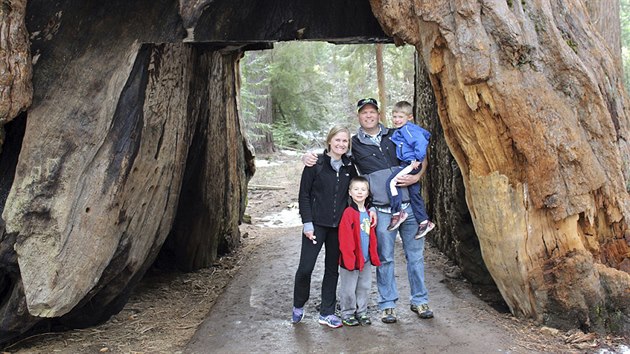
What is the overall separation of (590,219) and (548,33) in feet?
5.71

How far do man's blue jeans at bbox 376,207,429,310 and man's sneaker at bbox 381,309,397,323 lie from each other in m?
0.04

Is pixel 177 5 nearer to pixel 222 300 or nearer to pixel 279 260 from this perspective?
pixel 222 300

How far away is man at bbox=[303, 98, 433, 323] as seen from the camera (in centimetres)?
537

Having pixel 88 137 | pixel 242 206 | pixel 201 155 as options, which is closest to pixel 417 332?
pixel 88 137

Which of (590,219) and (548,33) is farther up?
(548,33)

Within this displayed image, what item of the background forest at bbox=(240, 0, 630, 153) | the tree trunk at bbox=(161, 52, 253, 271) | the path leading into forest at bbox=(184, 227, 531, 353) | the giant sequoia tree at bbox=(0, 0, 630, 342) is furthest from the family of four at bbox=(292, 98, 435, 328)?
the background forest at bbox=(240, 0, 630, 153)

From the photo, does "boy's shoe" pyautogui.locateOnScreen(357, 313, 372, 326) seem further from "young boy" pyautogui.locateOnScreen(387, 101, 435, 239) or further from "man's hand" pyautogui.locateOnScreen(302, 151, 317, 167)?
"man's hand" pyautogui.locateOnScreen(302, 151, 317, 167)

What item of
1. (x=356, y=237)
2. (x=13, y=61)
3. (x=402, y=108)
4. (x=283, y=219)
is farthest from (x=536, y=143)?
(x=283, y=219)

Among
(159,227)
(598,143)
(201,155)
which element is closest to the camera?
(598,143)

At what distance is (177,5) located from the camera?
5.37 meters

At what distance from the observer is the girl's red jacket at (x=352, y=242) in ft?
17.2

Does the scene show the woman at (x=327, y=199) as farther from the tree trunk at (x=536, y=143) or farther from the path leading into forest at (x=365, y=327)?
the tree trunk at (x=536, y=143)

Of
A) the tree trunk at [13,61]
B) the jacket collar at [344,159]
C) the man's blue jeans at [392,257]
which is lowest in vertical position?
the man's blue jeans at [392,257]

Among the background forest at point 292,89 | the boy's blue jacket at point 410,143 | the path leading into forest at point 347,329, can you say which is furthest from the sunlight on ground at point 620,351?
the background forest at point 292,89
